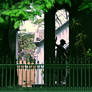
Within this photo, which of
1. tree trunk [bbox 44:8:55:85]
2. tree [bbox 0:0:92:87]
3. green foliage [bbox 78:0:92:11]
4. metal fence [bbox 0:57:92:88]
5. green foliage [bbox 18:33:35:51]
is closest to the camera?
tree [bbox 0:0:92:87]

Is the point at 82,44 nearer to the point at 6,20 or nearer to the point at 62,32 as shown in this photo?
the point at 6,20

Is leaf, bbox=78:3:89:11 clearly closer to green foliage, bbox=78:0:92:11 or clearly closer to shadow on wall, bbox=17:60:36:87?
green foliage, bbox=78:0:92:11

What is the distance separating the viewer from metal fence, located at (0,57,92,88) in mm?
19156

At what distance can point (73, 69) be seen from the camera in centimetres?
1938

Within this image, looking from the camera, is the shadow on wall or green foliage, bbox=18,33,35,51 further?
green foliage, bbox=18,33,35,51

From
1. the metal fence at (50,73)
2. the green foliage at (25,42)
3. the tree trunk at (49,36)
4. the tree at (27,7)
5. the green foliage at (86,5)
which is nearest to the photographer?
the tree at (27,7)

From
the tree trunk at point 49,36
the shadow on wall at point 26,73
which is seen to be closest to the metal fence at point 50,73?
the shadow on wall at point 26,73

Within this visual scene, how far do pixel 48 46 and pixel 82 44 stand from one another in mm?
1747

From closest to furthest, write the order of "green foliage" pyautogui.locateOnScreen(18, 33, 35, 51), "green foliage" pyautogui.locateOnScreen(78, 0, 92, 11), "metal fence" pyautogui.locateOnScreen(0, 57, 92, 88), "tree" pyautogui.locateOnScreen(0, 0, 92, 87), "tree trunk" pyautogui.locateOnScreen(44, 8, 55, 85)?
"tree" pyautogui.locateOnScreen(0, 0, 92, 87) < "metal fence" pyautogui.locateOnScreen(0, 57, 92, 88) < "green foliage" pyautogui.locateOnScreen(78, 0, 92, 11) < "tree trunk" pyautogui.locateOnScreen(44, 8, 55, 85) < "green foliage" pyautogui.locateOnScreen(18, 33, 35, 51)

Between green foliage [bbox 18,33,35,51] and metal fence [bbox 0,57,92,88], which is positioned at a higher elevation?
green foliage [bbox 18,33,35,51]

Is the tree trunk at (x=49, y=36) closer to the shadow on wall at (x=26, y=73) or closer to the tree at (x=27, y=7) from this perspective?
the tree at (x=27, y=7)

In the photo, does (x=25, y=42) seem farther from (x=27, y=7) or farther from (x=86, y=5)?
(x=27, y=7)

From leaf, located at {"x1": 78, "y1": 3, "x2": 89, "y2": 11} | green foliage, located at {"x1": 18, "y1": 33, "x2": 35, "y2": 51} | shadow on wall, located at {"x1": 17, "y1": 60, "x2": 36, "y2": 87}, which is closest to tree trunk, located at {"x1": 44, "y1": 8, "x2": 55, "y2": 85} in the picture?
leaf, located at {"x1": 78, "y1": 3, "x2": 89, "y2": 11}

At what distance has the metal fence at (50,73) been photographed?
1916 cm
